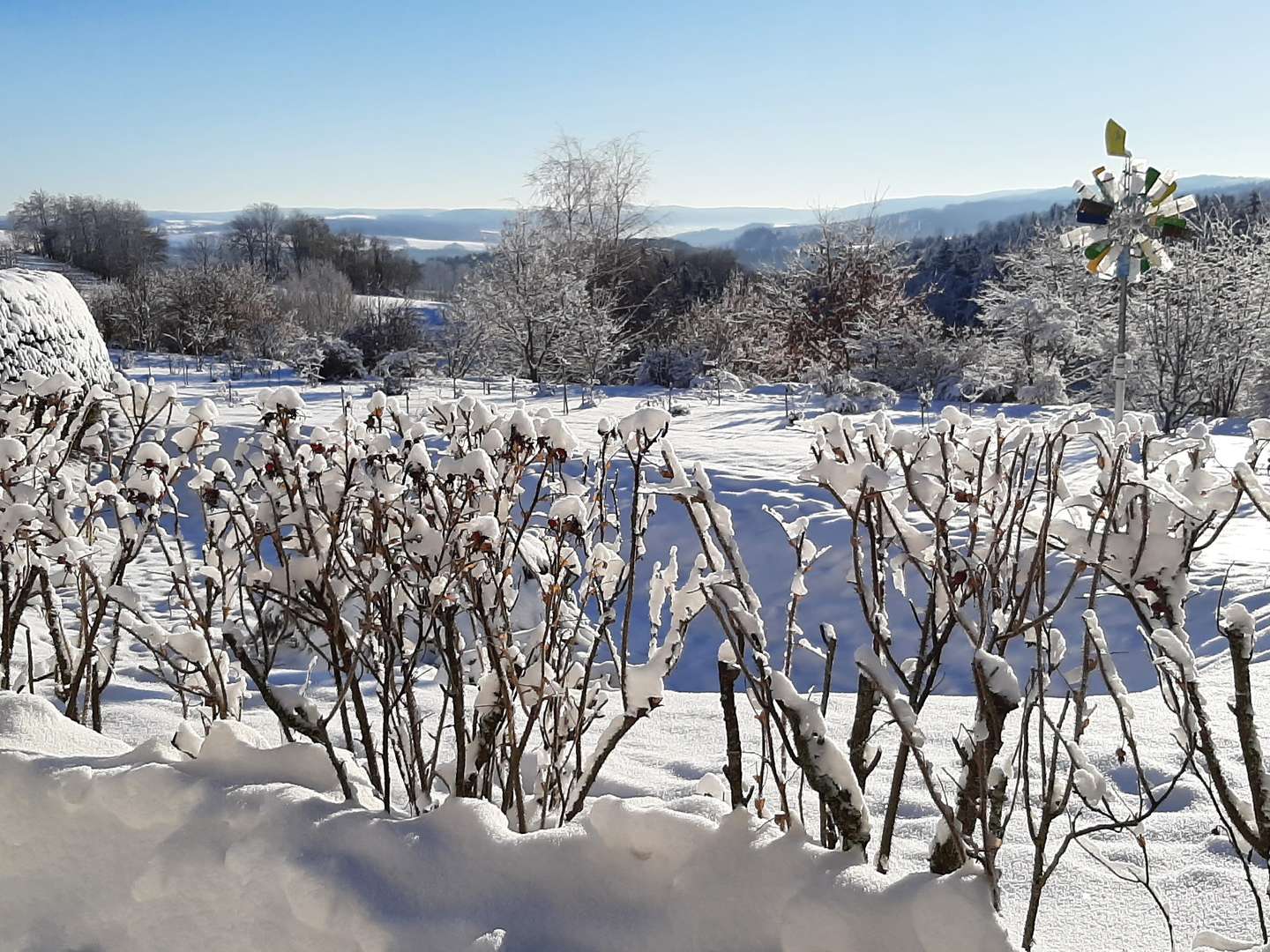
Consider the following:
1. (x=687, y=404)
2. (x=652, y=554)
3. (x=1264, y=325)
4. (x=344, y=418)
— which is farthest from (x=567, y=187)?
(x=344, y=418)

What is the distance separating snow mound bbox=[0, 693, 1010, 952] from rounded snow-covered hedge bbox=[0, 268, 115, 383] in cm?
571

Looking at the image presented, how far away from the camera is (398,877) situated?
139 cm

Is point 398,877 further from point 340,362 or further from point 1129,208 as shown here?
point 340,362

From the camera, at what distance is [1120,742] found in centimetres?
263

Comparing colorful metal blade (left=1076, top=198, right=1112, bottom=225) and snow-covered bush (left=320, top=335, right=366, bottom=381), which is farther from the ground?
colorful metal blade (left=1076, top=198, right=1112, bottom=225)

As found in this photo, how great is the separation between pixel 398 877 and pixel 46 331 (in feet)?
23.6

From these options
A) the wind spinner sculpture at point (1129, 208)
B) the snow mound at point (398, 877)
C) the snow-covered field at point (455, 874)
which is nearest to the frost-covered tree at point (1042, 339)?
the wind spinner sculpture at point (1129, 208)

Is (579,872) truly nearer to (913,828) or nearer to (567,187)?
(913,828)

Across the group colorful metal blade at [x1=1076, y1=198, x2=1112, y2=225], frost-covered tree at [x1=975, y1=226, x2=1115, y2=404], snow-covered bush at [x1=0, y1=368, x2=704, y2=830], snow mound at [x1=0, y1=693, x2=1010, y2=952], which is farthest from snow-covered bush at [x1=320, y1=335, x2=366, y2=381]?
snow mound at [x1=0, y1=693, x2=1010, y2=952]

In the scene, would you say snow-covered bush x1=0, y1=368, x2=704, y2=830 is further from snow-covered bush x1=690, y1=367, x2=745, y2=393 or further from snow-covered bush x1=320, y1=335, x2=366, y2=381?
snow-covered bush x1=320, y1=335, x2=366, y2=381

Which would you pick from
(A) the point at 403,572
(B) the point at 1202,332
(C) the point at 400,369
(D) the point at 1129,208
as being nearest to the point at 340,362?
(C) the point at 400,369

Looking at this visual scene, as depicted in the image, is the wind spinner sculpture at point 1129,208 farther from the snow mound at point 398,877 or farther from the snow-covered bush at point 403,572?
the snow mound at point 398,877

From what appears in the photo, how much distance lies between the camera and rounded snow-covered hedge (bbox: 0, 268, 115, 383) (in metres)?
6.59

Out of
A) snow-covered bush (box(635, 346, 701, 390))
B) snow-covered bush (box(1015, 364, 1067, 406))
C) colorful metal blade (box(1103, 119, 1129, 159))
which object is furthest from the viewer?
snow-covered bush (box(635, 346, 701, 390))
